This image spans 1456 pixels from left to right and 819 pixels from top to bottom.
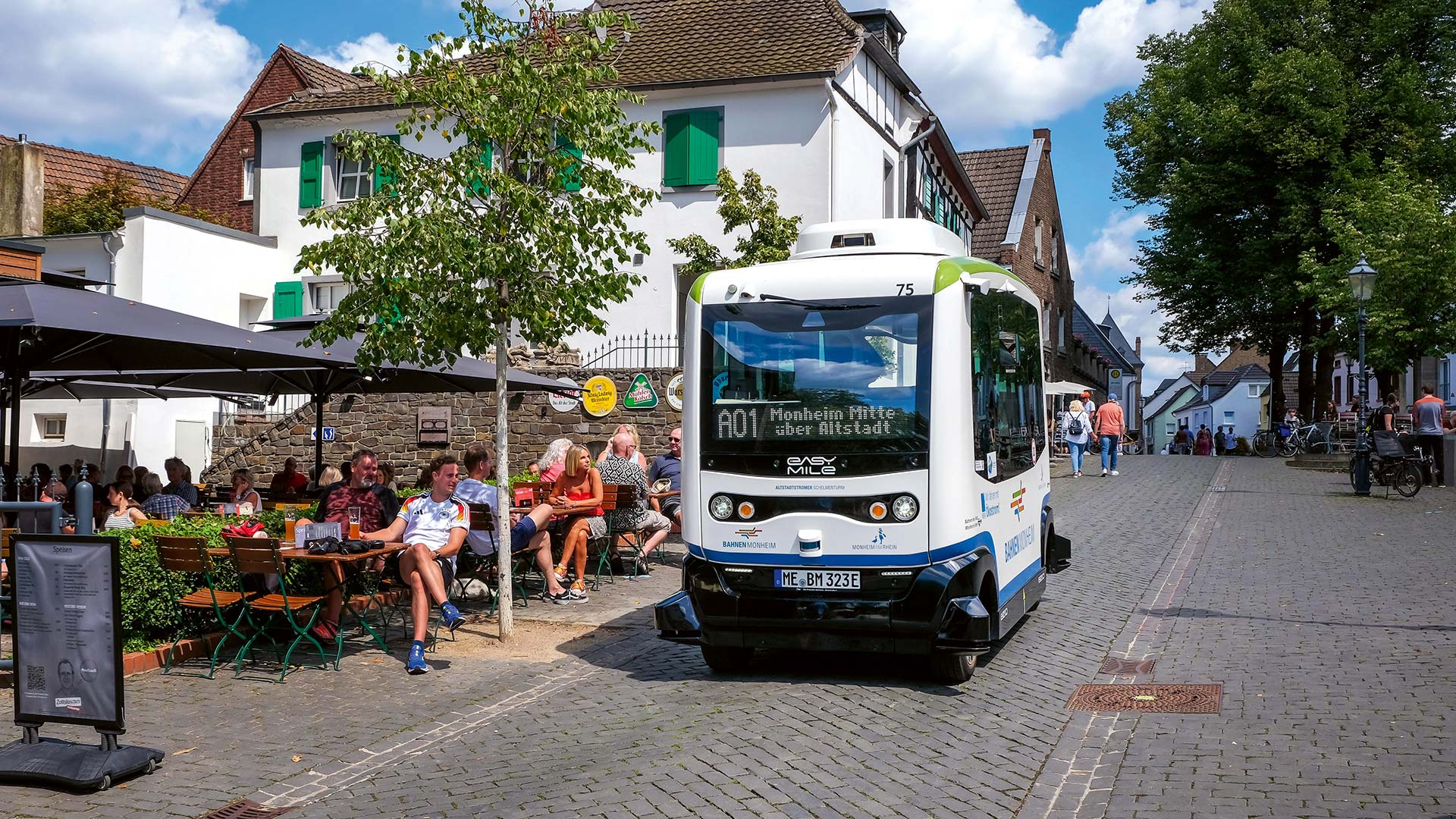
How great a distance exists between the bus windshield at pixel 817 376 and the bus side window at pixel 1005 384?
0.51 meters

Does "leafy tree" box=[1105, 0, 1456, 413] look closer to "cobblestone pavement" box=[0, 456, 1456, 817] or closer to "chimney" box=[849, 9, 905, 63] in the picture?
"chimney" box=[849, 9, 905, 63]

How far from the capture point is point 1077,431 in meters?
26.1

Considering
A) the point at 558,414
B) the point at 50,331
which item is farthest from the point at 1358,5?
the point at 50,331

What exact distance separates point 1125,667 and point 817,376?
310 cm

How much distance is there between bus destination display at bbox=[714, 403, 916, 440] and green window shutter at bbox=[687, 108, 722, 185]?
16.1 meters

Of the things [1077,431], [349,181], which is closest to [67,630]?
[349,181]

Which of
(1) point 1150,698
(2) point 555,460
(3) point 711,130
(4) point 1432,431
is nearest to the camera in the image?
(1) point 1150,698

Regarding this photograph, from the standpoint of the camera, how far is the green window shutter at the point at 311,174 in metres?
27.4

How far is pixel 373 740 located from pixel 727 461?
2827 mm

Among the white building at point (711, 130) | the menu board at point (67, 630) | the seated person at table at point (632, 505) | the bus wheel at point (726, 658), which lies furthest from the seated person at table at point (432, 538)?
the white building at point (711, 130)

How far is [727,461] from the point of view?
27.9ft

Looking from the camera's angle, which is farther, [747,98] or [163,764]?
[747,98]

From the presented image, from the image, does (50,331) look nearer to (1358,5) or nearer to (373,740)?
(373,740)

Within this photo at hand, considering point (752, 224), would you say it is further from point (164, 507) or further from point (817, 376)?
point (817, 376)
